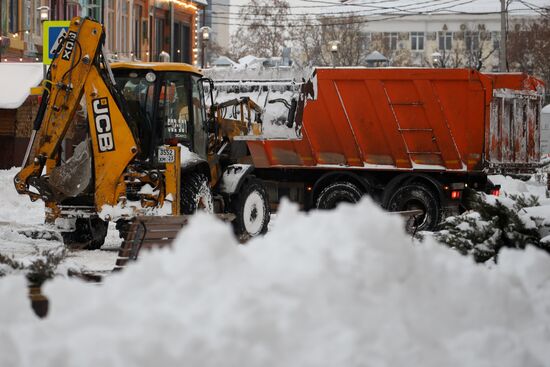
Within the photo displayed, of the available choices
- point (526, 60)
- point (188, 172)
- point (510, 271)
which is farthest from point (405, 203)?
point (526, 60)

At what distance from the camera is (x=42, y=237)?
17.4 metres

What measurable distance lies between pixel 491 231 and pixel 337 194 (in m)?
12.7

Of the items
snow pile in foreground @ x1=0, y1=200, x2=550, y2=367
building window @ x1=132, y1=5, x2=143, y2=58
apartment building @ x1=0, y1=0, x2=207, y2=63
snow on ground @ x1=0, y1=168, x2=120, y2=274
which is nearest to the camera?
→ snow pile in foreground @ x1=0, y1=200, x2=550, y2=367

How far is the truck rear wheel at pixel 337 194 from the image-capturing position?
887 inches

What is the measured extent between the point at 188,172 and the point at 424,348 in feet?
36.6

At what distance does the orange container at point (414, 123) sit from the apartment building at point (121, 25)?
10985 mm

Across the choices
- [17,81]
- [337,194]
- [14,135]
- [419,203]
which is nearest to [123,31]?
[14,135]

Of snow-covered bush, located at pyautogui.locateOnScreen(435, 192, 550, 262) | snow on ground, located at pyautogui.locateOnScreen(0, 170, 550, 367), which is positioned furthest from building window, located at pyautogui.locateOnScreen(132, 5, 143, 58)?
snow on ground, located at pyautogui.locateOnScreen(0, 170, 550, 367)

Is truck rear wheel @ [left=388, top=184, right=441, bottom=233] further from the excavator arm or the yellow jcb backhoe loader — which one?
the excavator arm

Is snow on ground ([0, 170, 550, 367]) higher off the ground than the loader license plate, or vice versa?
the loader license plate

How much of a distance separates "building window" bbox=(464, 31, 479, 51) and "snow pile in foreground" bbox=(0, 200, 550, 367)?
286 ft

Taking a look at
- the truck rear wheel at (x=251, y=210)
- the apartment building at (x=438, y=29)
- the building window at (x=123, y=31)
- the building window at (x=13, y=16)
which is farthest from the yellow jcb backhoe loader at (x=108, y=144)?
the apartment building at (x=438, y=29)

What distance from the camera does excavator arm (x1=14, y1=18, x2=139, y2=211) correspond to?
16.4 metres

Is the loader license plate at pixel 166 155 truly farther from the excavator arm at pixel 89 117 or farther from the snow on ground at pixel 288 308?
the snow on ground at pixel 288 308
